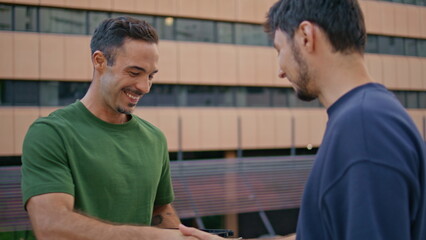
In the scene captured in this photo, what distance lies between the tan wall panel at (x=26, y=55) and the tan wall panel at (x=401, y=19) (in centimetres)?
1635

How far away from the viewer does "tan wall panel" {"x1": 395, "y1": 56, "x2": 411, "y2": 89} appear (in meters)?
25.4

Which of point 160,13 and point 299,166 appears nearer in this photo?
point 160,13

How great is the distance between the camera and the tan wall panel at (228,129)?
20.9 meters

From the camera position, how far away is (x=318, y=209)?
1428 millimetres

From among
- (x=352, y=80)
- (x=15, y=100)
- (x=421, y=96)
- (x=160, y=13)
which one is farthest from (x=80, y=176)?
(x=421, y=96)

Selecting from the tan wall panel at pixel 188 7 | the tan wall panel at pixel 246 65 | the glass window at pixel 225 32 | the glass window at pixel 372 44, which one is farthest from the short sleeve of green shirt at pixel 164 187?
the glass window at pixel 372 44

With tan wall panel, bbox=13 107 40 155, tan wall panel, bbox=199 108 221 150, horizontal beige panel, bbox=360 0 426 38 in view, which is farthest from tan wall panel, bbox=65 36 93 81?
horizontal beige panel, bbox=360 0 426 38

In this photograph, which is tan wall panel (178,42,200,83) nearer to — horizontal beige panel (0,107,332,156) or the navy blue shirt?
horizontal beige panel (0,107,332,156)

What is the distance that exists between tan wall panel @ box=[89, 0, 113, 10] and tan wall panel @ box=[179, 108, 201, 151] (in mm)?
4620

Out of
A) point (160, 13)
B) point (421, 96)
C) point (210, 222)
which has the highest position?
point (160, 13)

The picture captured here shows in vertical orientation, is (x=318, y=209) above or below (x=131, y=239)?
above

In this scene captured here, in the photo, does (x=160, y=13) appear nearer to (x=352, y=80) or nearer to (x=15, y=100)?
(x=15, y=100)

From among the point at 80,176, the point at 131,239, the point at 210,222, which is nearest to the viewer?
the point at 131,239

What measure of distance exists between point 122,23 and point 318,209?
1530 mm
